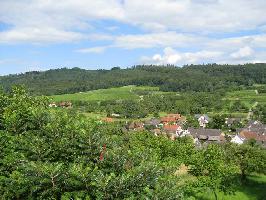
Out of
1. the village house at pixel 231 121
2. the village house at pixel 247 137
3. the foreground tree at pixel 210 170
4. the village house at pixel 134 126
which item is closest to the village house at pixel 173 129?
the village house at pixel 134 126

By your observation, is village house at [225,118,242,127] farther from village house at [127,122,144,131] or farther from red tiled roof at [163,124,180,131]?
village house at [127,122,144,131]

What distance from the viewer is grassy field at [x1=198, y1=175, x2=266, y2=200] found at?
5516 centimetres

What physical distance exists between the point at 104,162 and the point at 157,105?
166515 millimetres

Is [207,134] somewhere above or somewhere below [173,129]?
above

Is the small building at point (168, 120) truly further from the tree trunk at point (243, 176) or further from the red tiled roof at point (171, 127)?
the tree trunk at point (243, 176)

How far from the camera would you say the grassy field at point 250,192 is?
181 feet

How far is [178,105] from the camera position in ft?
604

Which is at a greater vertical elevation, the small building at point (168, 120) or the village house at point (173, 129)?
the small building at point (168, 120)

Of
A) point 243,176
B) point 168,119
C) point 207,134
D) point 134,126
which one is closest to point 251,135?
point 207,134

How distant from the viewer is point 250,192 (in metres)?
60.0

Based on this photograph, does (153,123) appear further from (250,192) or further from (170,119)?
(250,192)

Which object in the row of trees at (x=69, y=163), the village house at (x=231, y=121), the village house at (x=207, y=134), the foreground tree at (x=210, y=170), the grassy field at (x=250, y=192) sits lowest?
the village house at (x=207, y=134)

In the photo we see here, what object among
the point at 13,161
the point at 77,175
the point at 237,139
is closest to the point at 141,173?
the point at 77,175

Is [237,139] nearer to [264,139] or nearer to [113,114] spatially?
[264,139]
